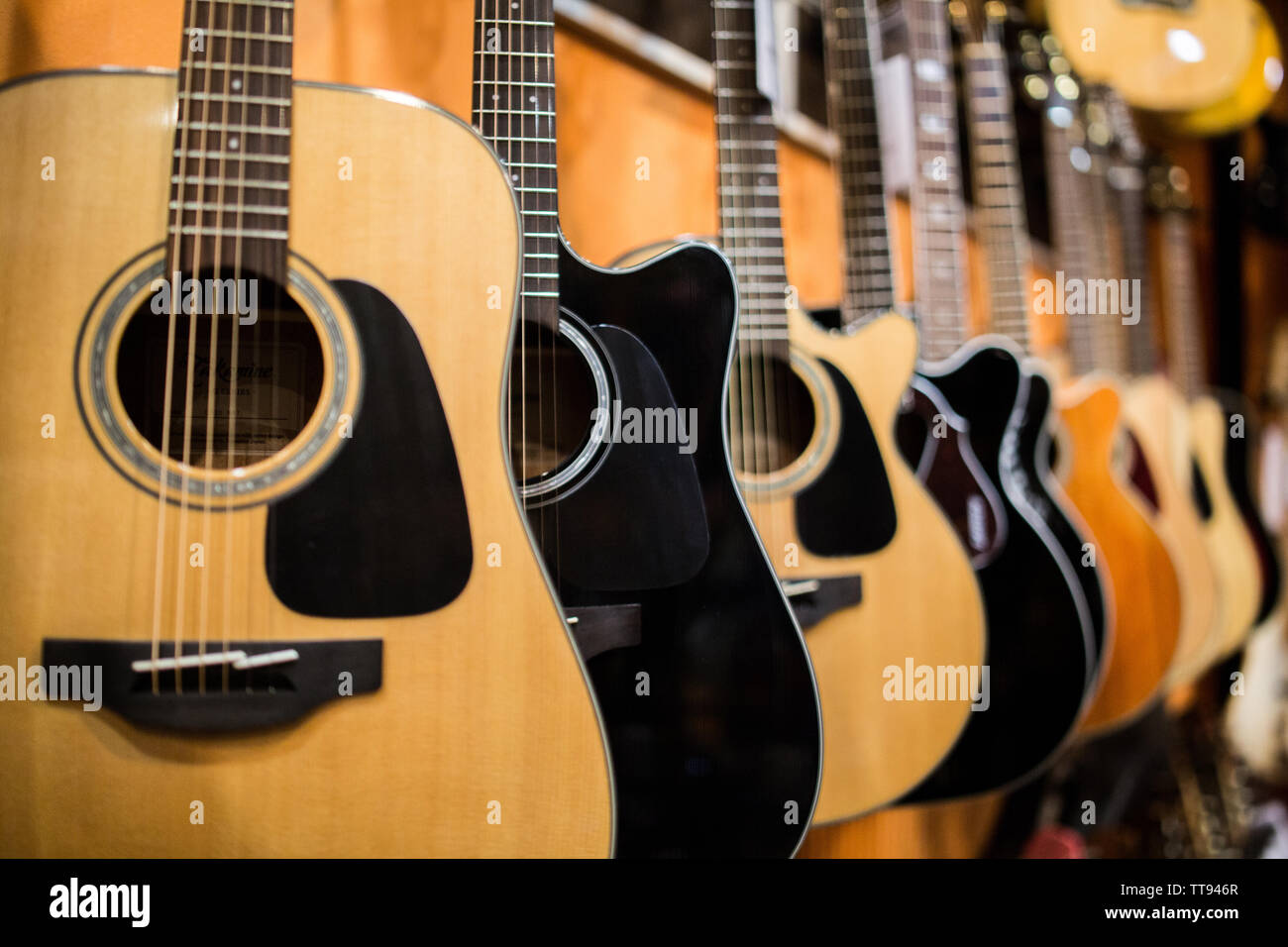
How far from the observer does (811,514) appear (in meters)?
0.91

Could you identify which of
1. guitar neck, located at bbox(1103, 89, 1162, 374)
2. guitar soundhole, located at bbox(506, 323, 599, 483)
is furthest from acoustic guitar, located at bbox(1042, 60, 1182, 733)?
guitar soundhole, located at bbox(506, 323, 599, 483)

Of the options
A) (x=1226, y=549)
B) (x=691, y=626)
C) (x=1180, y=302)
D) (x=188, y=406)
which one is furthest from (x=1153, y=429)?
(x=188, y=406)

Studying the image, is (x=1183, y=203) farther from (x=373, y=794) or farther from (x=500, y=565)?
(x=373, y=794)

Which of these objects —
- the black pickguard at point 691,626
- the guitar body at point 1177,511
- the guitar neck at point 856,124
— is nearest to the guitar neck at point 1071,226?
the guitar body at point 1177,511

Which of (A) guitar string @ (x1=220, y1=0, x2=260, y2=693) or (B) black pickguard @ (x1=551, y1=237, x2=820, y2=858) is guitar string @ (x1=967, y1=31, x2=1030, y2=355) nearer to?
(B) black pickguard @ (x1=551, y1=237, x2=820, y2=858)

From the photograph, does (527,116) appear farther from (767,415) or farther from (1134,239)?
(1134,239)

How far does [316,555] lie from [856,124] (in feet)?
3.04

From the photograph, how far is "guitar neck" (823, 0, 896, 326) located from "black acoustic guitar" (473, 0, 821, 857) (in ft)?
1.52

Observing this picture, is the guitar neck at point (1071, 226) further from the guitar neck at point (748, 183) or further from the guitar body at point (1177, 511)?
the guitar neck at point (748, 183)

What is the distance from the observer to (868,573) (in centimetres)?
95

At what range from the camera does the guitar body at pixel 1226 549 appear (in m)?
1.73

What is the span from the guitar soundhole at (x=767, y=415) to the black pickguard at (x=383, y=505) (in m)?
0.30

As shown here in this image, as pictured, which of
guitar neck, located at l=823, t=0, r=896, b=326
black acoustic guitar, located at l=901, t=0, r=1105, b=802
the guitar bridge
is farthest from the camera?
guitar neck, located at l=823, t=0, r=896, b=326

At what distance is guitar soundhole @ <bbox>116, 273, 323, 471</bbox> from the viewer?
2.09 feet
